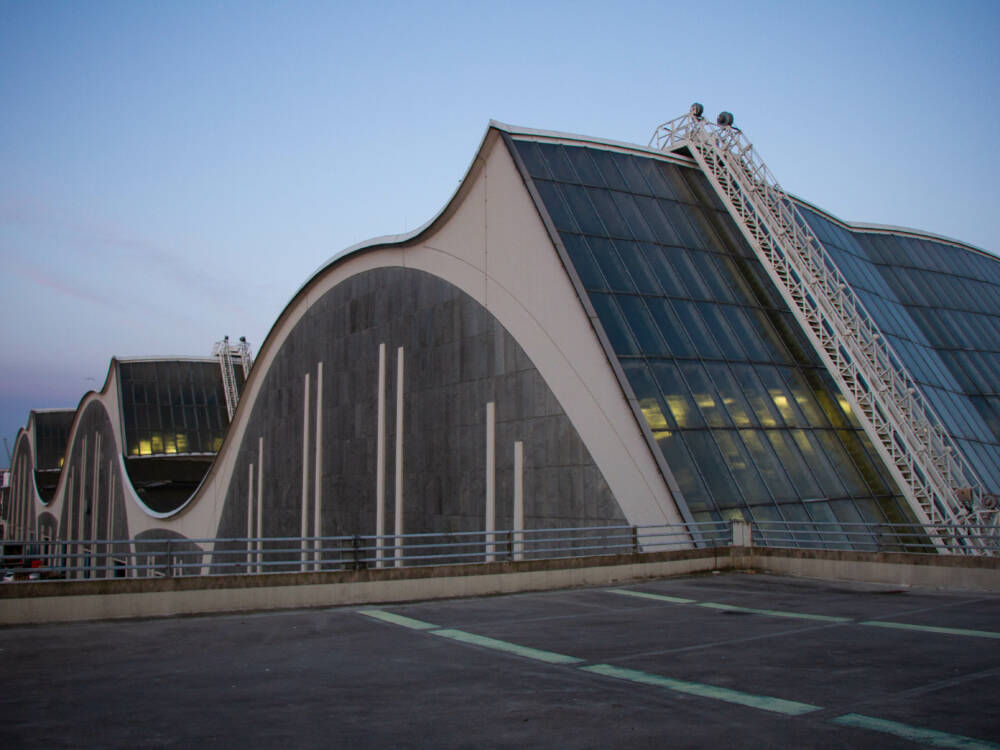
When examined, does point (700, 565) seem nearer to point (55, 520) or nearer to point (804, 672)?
point (804, 672)

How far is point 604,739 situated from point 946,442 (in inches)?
866

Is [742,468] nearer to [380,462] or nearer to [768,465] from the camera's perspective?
[768,465]

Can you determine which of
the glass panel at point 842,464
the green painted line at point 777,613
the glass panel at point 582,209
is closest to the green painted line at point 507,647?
the green painted line at point 777,613

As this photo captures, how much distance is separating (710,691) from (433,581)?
811 centimetres

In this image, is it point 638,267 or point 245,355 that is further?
point 245,355

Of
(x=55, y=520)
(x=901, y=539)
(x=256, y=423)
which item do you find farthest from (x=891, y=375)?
(x=55, y=520)

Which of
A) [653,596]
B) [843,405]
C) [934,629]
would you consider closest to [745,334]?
[843,405]

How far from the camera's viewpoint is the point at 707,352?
23875 millimetres

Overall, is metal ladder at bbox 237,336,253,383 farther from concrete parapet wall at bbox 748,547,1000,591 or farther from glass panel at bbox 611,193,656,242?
concrete parapet wall at bbox 748,547,1000,591

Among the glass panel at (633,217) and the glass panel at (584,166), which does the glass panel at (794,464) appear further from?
the glass panel at (584,166)

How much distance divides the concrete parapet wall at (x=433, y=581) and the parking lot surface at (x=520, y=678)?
24.3 inches

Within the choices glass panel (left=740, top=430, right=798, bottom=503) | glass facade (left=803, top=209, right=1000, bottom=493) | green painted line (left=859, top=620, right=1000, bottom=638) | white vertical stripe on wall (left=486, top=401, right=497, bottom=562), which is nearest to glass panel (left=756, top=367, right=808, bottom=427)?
glass panel (left=740, top=430, right=798, bottom=503)

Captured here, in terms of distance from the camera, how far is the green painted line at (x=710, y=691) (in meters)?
7.79

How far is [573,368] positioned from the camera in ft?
72.6
